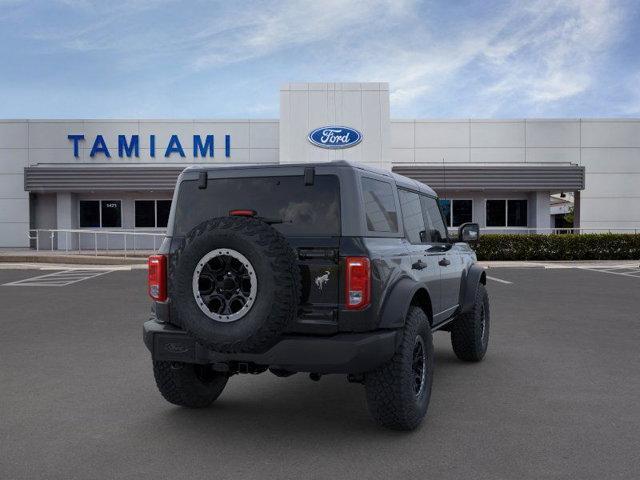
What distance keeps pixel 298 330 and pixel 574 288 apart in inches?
493

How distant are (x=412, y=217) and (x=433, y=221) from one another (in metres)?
0.89

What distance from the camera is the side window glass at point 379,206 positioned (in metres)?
4.81

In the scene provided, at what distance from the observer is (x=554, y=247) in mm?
25453

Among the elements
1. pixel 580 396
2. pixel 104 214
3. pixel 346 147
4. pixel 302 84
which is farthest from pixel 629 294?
pixel 104 214

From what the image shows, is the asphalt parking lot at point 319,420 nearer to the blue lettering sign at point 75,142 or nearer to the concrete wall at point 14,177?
the blue lettering sign at point 75,142

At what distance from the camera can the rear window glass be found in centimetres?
464

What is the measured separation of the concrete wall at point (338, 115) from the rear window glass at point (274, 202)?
75.9ft

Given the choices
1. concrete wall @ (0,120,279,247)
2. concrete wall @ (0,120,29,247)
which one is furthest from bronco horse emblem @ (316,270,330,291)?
concrete wall @ (0,120,29,247)

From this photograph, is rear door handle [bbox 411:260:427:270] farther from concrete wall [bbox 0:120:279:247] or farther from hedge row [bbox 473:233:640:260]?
concrete wall [bbox 0:120:279:247]

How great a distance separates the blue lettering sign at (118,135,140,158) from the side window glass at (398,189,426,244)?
1017 inches

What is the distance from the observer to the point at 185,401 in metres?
5.31

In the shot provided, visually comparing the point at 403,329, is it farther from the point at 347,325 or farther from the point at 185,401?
the point at 185,401

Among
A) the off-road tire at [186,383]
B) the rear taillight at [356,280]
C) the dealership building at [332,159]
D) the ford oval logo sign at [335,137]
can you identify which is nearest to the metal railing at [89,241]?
the dealership building at [332,159]

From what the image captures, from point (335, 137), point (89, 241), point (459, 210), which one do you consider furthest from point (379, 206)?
point (89, 241)
